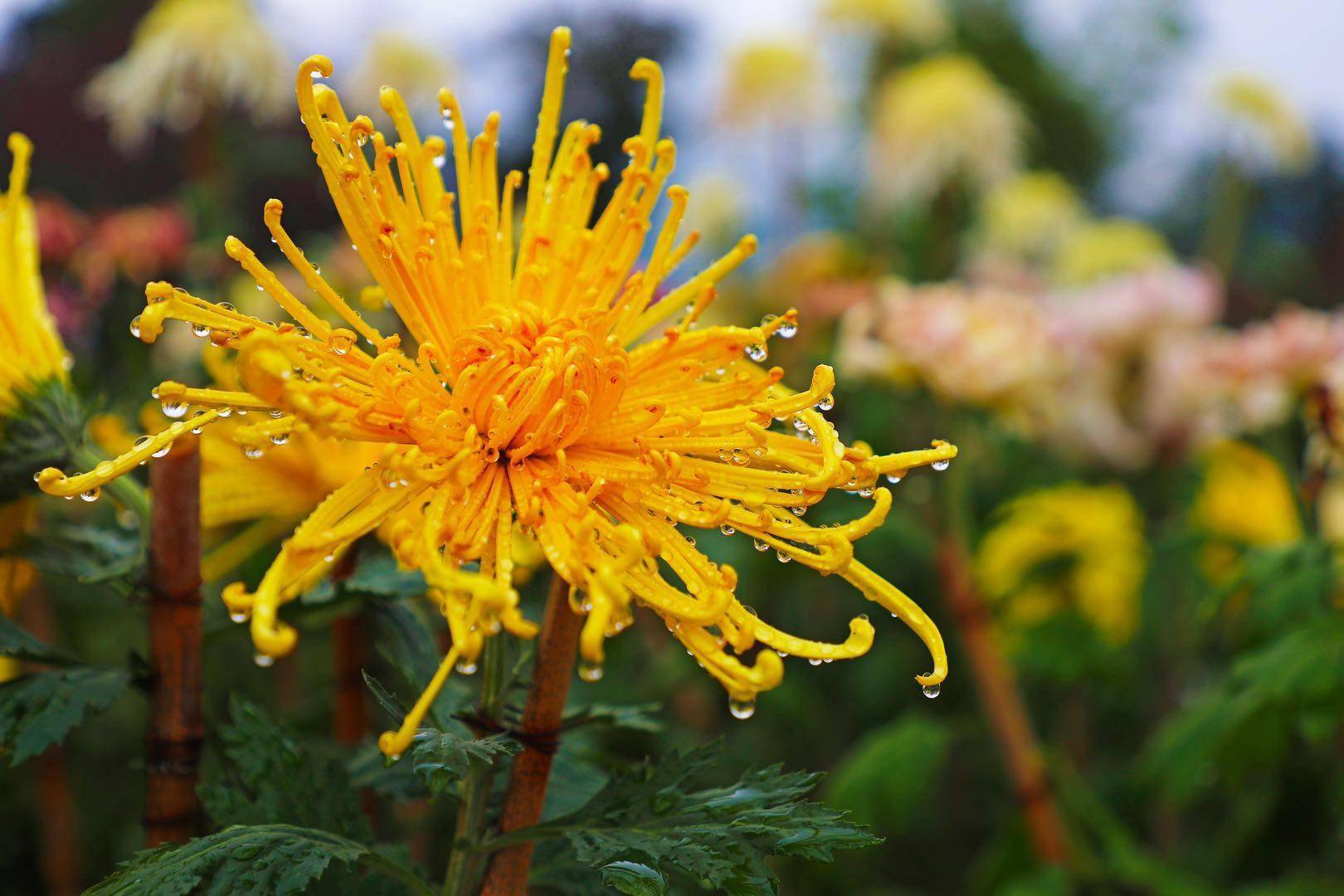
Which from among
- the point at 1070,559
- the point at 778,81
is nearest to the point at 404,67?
the point at 778,81

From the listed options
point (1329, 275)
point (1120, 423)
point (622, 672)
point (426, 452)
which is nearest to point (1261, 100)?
point (1120, 423)

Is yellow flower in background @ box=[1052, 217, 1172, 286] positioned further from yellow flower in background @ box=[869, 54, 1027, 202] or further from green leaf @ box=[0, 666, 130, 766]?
green leaf @ box=[0, 666, 130, 766]

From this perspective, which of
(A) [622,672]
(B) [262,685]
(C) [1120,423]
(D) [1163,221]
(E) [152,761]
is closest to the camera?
(E) [152,761]

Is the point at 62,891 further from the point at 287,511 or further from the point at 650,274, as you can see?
the point at 650,274

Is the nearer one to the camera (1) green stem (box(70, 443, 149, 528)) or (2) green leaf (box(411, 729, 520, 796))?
(2) green leaf (box(411, 729, 520, 796))

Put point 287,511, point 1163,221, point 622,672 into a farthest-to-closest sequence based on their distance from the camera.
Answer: point 1163,221
point 622,672
point 287,511

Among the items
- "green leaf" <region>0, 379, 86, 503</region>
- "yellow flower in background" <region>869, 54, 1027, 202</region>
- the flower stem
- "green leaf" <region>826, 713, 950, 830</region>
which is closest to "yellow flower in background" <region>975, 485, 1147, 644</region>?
the flower stem
